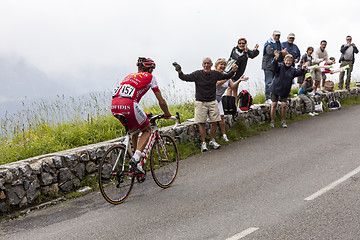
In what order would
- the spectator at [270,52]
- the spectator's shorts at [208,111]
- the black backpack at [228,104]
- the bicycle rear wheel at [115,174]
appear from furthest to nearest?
1. the spectator at [270,52]
2. the black backpack at [228,104]
3. the spectator's shorts at [208,111]
4. the bicycle rear wheel at [115,174]

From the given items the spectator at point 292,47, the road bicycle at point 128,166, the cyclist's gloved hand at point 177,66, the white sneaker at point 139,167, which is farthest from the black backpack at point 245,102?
the white sneaker at point 139,167

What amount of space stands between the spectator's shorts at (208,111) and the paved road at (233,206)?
1194mm

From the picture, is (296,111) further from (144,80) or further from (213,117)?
(144,80)

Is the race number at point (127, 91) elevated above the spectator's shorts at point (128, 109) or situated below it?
above

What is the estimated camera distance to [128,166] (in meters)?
7.09

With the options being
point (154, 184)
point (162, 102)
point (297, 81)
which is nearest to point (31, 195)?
point (154, 184)

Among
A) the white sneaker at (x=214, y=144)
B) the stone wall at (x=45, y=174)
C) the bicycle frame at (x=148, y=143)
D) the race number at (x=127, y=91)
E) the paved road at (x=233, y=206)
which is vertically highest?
the race number at (x=127, y=91)

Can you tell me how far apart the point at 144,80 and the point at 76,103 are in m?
4.94

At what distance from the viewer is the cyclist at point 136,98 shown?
6902mm

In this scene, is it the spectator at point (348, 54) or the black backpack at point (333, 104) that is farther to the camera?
the spectator at point (348, 54)

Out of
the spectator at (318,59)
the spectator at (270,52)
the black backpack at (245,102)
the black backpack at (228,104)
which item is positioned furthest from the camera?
the spectator at (318,59)

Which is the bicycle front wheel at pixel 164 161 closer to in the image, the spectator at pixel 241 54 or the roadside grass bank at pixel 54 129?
the roadside grass bank at pixel 54 129

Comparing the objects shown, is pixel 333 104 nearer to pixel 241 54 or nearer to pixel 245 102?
pixel 245 102

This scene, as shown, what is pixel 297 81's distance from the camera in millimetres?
18844
